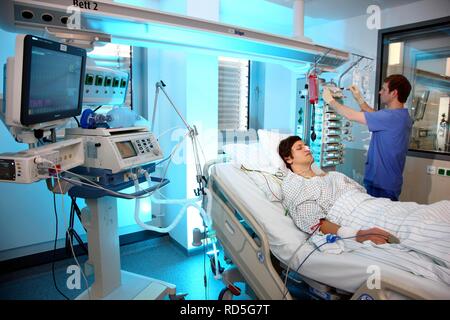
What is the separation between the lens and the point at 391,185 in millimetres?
2381

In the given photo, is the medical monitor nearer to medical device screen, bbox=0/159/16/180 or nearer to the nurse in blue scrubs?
medical device screen, bbox=0/159/16/180

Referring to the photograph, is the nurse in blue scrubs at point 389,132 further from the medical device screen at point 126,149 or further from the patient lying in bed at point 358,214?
the medical device screen at point 126,149

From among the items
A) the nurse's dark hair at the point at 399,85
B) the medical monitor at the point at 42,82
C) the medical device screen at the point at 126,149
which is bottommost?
the medical device screen at the point at 126,149

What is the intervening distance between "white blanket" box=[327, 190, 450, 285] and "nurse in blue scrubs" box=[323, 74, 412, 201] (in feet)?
2.18

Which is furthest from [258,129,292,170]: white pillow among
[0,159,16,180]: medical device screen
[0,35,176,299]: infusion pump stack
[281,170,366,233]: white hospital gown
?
[0,159,16,180]: medical device screen

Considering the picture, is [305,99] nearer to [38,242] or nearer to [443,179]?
[443,179]

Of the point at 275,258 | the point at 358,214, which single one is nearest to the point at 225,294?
the point at 275,258

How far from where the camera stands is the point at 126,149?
5.63ft

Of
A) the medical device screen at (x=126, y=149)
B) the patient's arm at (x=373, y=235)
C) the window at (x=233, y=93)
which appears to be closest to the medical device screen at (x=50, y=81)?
the medical device screen at (x=126, y=149)

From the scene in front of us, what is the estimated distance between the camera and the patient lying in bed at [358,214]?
1.37m

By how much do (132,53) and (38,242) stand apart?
6.36 feet

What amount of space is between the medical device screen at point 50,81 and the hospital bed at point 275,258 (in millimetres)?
899

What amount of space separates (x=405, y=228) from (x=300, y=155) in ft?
2.59

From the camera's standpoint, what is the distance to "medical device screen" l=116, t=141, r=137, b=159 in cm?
167
